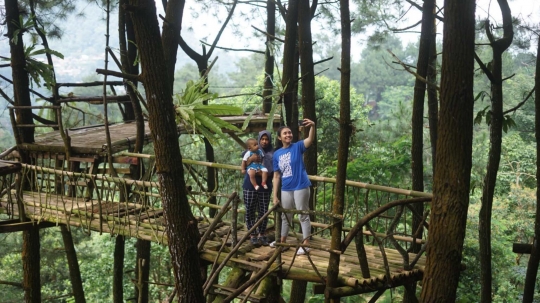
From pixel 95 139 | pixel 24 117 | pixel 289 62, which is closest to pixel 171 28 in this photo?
pixel 289 62

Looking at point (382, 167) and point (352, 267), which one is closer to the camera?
point (352, 267)

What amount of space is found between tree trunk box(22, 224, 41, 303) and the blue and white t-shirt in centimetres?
430

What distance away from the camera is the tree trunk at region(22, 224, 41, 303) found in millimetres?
7762

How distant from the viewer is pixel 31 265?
25.9 feet

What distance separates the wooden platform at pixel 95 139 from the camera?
295 inches

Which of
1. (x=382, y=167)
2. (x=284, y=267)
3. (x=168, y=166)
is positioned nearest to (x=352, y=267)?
(x=284, y=267)

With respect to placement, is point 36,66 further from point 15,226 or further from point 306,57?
point 306,57

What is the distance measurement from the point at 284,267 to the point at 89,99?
12.9 ft

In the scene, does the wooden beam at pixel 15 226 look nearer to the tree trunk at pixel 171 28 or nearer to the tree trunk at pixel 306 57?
the tree trunk at pixel 171 28

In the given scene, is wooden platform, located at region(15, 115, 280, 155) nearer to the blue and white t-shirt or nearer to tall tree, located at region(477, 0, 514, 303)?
the blue and white t-shirt

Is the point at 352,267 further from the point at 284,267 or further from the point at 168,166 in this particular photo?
the point at 168,166

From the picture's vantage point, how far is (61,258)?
1588 cm

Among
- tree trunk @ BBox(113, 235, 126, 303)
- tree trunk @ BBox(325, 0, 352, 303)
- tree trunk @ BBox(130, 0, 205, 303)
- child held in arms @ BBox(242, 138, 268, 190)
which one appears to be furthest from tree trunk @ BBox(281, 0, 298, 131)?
tree trunk @ BBox(113, 235, 126, 303)

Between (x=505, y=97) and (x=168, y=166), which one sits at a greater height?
(x=505, y=97)
